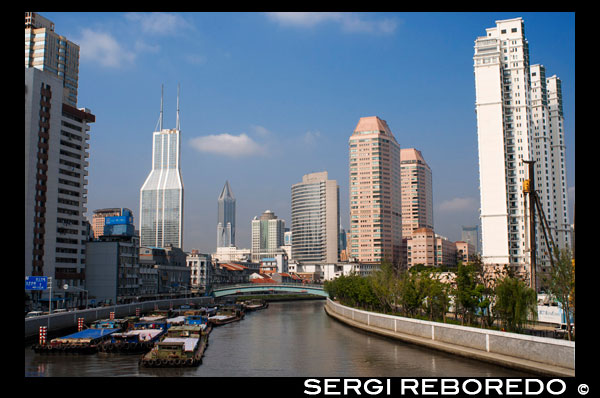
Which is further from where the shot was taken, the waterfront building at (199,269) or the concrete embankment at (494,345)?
the waterfront building at (199,269)

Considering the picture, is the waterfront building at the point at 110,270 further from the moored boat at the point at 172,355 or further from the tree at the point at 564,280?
the tree at the point at 564,280

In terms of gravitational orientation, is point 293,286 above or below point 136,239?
below

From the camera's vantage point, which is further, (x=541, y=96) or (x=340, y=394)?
(x=541, y=96)

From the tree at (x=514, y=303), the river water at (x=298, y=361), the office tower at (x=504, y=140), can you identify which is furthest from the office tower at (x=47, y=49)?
the tree at (x=514, y=303)

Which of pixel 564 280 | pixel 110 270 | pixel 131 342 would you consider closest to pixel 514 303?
pixel 564 280

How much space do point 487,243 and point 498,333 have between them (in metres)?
66.0

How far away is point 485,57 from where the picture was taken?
93.4 metres

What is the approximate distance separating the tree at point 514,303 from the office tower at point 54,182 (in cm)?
5385

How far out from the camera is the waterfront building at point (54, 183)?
64.6 metres

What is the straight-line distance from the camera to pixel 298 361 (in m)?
31.8

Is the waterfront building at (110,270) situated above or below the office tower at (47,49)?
below
